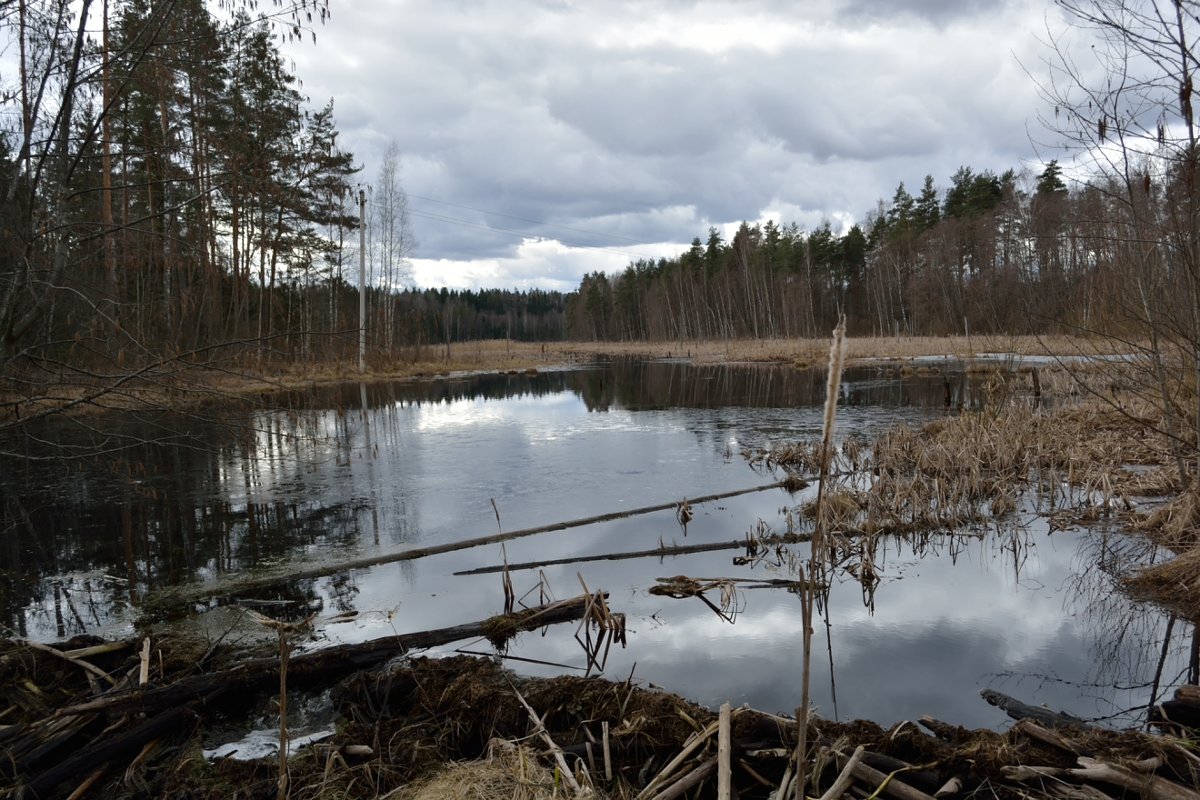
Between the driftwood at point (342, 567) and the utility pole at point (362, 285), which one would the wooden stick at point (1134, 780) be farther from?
the utility pole at point (362, 285)

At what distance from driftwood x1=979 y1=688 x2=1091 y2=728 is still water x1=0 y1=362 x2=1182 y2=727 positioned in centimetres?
9

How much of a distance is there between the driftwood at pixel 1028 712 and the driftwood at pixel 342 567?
13.8 ft

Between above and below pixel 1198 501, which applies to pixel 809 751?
below

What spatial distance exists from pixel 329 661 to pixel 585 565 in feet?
9.21

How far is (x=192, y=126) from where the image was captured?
4770 mm

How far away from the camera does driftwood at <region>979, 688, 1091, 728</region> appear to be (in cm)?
379

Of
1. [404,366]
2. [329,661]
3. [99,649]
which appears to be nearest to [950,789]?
[329,661]

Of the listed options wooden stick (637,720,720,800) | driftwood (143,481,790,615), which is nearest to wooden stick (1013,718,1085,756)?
wooden stick (637,720,720,800)

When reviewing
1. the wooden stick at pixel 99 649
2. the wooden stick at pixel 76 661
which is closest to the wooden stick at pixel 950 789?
the wooden stick at pixel 76 661

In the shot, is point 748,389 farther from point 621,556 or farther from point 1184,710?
point 1184,710

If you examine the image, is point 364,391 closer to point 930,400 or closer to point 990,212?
point 930,400

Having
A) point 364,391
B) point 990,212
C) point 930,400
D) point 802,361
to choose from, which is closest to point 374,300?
point 364,391

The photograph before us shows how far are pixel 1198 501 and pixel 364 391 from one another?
79.9 ft

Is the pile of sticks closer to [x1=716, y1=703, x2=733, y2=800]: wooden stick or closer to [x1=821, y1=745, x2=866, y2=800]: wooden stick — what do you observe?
[x1=716, y1=703, x2=733, y2=800]: wooden stick
